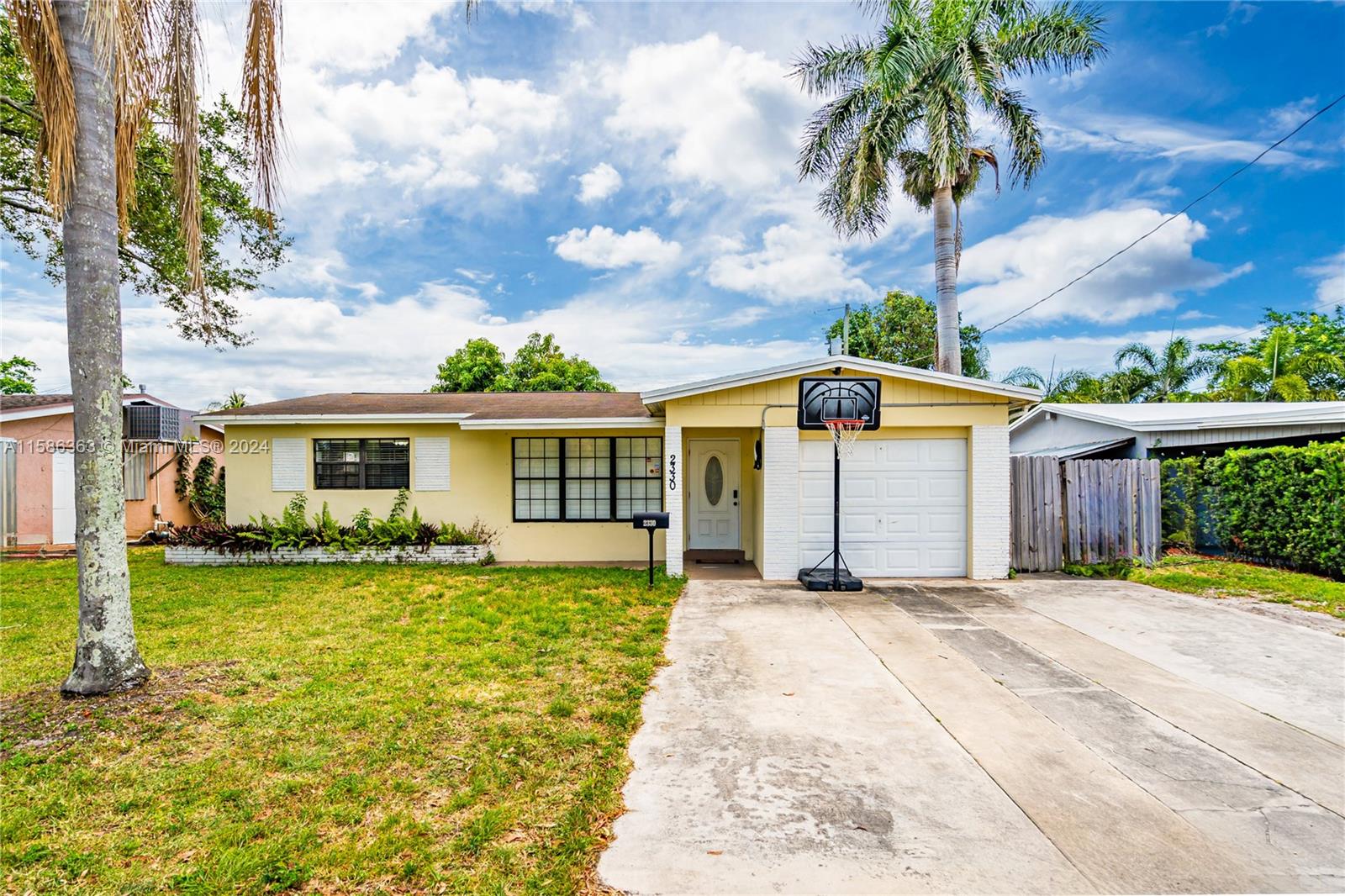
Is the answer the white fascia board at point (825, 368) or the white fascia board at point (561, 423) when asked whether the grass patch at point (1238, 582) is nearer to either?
the white fascia board at point (825, 368)

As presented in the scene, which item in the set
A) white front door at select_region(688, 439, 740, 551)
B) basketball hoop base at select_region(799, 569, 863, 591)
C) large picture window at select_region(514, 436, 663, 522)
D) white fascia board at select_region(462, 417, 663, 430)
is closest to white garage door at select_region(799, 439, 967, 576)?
basketball hoop base at select_region(799, 569, 863, 591)

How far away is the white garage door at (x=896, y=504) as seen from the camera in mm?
8500

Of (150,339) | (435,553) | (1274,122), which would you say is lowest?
(435,553)

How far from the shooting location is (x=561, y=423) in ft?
31.6

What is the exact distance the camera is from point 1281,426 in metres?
9.41

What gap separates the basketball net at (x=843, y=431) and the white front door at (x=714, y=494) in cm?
300

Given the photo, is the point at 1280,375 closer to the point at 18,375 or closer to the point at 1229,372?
the point at 1229,372

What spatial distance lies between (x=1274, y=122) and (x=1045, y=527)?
8.20m

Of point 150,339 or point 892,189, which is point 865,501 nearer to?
point 892,189

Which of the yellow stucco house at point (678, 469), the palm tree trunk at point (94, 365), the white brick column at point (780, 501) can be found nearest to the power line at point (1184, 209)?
the yellow stucco house at point (678, 469)

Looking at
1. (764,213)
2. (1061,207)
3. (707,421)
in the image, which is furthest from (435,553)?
(1061,207)

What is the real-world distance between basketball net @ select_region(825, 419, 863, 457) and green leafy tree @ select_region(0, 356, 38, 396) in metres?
31.8

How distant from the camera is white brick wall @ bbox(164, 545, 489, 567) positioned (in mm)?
9930

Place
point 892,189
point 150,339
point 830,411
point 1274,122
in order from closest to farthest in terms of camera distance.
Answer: point 830,411 → point 1274,122 → point 150,339 → point 892,189
